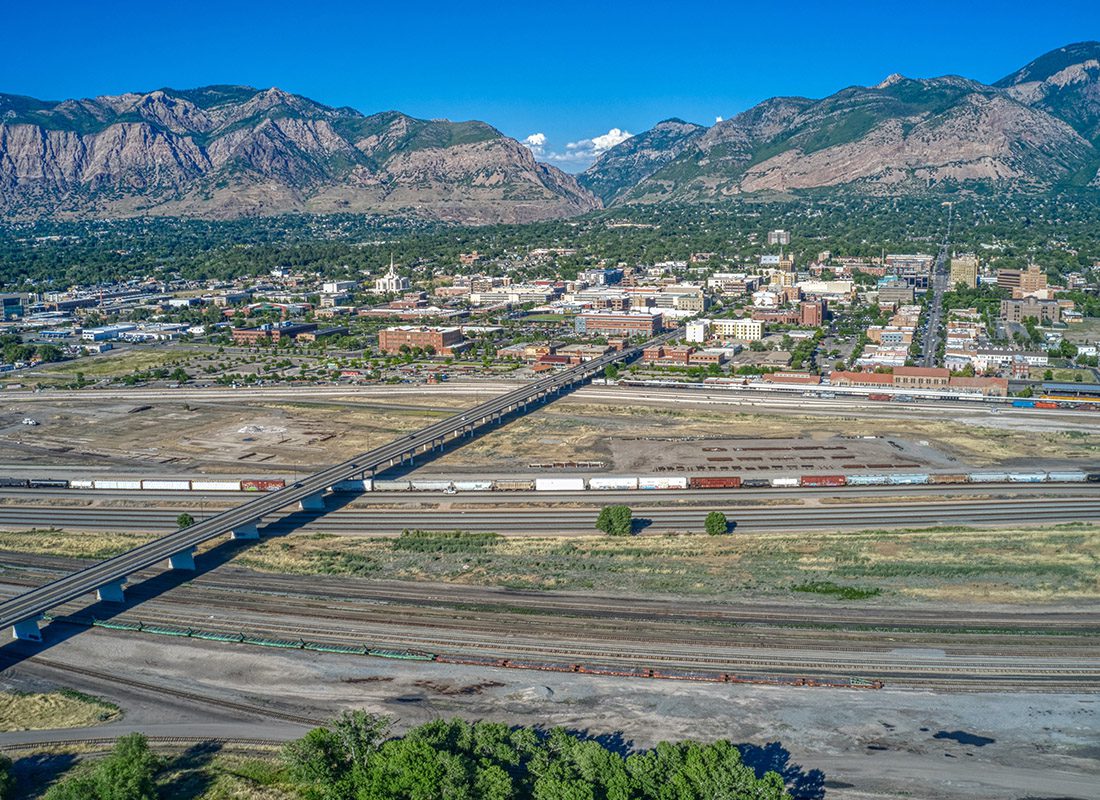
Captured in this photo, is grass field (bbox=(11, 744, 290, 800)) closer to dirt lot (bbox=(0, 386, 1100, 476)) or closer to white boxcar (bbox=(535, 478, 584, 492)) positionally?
white boxcar (bbox=(535, 478, 584, 492))

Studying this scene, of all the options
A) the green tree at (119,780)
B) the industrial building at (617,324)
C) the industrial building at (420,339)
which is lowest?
the green tree at (119,780)

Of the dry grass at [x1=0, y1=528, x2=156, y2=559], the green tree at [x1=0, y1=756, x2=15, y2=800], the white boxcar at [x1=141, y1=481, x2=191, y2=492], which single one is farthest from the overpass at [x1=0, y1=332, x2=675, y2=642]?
the green tree at [x1=0, y1=756, x2=15, y2=800]

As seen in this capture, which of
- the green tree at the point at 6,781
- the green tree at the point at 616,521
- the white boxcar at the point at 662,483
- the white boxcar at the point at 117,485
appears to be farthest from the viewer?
the white boxcar at the point at 117,485

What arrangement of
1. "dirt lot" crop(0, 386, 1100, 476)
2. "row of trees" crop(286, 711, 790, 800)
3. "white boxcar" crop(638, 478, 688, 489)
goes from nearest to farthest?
"row of trees" crop(286, 711, 790, 800)
"white boxcar" crop(638, 478, 688, 489)
"dirt lot" crop(0, 386, 1100, 476)

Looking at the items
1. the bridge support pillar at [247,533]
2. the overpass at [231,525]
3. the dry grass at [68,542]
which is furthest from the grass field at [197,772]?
the bridge support pillar at [247,533]

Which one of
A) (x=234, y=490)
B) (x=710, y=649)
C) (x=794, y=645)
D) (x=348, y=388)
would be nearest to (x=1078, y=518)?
(x=794, y=645)

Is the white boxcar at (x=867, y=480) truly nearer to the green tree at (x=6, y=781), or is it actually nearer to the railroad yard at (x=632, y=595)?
the railroad yard at (x=632, y=595)
